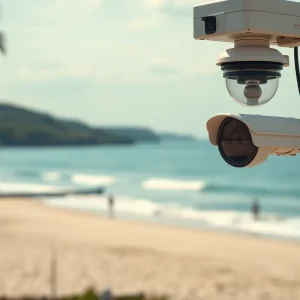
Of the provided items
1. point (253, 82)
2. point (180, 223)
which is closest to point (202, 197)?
point (180, 223)

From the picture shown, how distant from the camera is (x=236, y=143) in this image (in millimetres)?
1846

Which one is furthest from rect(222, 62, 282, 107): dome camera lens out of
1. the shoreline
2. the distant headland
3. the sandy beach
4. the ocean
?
the distant headland

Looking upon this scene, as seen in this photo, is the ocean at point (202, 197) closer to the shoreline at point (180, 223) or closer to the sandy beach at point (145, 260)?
the shoreline at point (180, 223)

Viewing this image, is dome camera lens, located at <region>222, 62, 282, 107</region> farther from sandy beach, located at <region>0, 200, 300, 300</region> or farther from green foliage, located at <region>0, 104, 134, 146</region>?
green foliage, located at <region>0, 104, 134, 146</region>

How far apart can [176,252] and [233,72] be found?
58.8ft

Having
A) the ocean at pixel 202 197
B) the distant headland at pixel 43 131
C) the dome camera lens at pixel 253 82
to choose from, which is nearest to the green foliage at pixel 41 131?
the distant headland at pixel 43 131

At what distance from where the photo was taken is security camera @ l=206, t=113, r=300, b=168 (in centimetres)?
179

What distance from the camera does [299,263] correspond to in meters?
17.8

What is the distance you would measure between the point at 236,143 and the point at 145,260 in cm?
1591

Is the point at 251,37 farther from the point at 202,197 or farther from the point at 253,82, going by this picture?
the point at 202,197

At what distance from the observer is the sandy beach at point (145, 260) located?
13.5 meters

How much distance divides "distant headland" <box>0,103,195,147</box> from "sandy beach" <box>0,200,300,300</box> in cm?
12546

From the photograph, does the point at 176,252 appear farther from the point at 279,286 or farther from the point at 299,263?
the point at 279,286

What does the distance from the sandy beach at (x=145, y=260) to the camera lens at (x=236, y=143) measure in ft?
33.4
